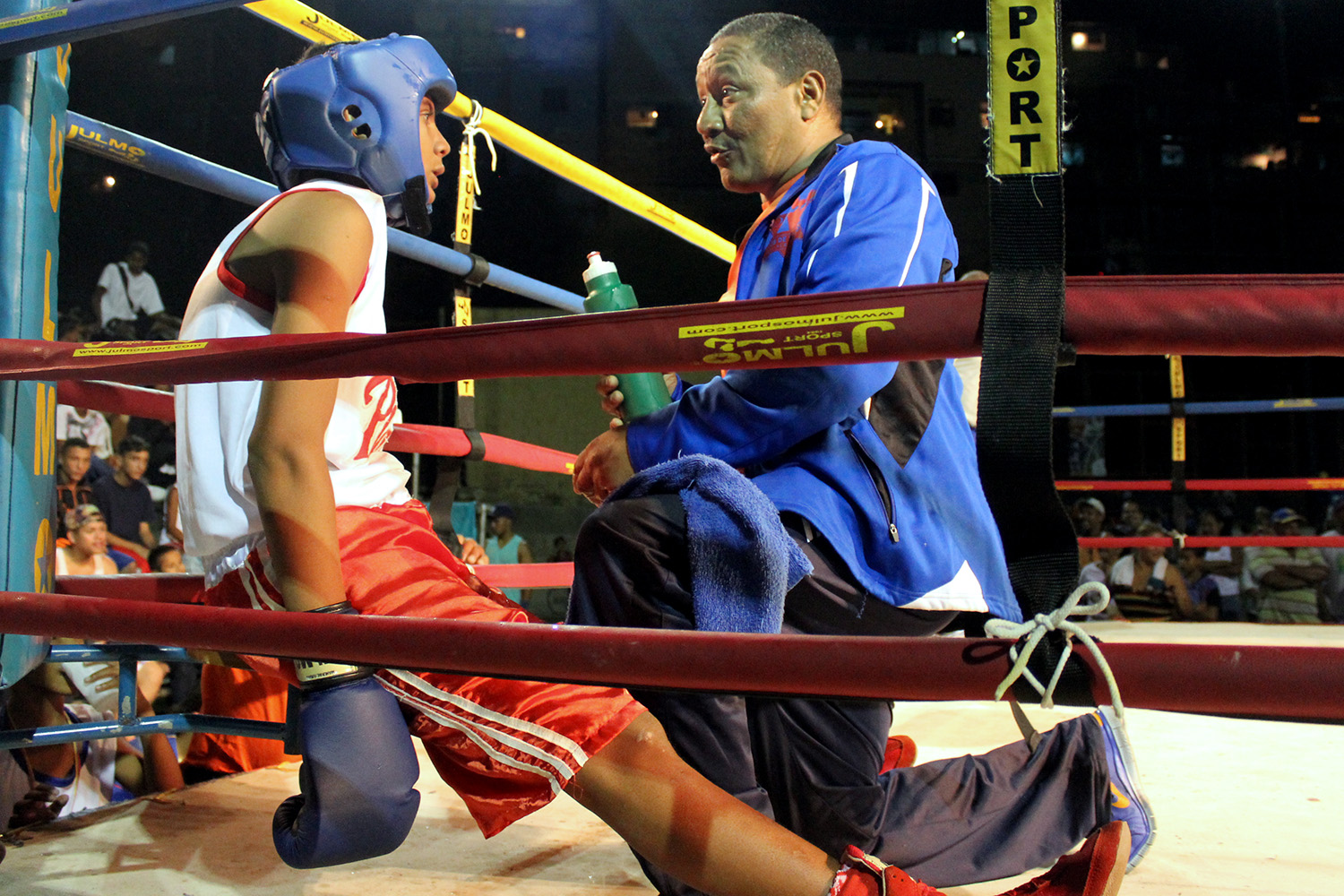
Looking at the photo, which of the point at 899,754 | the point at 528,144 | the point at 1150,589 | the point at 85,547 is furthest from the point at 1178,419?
the point at 85,547

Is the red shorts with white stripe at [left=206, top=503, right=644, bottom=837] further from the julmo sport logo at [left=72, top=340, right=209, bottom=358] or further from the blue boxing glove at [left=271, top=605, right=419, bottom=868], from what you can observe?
the julmo sport logo at [left=72, top=340, right=209, bottom=358]

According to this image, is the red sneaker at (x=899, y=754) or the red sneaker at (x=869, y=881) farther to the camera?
the red sneaker at (x=899, y=754)

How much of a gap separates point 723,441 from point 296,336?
17.4 inches

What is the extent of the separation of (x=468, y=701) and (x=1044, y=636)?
1.67ft

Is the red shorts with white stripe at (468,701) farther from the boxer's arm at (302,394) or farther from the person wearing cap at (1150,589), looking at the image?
the person wearing cap at (1150,589)

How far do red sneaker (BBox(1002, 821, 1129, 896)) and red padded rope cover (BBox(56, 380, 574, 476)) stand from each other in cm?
111

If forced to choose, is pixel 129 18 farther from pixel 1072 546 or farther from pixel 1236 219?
pixel 1236 219

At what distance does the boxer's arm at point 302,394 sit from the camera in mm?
911

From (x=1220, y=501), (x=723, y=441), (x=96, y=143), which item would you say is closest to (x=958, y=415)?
(x=723, y=441)

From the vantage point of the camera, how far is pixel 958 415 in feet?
3.82

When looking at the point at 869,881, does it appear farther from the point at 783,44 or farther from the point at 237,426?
the point at 783,44

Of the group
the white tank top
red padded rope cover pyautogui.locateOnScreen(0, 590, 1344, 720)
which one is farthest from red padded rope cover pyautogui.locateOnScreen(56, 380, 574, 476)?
red padded rope cover pyautogui.locateOnScreen(0, 590, 1344, 720)

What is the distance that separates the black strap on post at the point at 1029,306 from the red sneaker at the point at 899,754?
889mm

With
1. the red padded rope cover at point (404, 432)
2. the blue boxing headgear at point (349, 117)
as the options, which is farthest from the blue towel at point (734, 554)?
the red padded rope cover at point (404, 432)
